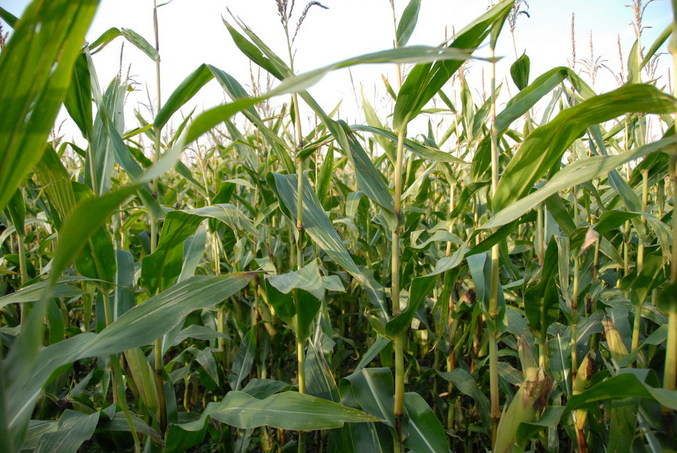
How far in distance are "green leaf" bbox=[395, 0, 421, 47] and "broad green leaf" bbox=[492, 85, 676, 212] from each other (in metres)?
0.48

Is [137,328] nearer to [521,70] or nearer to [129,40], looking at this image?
[129,40]

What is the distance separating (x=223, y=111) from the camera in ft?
1.75

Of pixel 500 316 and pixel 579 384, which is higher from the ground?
pixel 500 316

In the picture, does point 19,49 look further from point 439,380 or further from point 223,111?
point 439,380

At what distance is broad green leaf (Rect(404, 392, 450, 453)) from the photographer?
117cm

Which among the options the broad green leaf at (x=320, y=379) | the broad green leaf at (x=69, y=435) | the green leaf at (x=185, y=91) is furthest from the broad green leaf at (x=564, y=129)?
the broad green leaf at (x=69, y=435)

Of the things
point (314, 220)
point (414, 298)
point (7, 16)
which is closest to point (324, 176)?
point (314, 220)

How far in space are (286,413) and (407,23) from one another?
1.10 meters

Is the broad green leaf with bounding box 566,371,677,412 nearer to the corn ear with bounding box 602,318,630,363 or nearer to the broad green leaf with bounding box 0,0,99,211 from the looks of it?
the corn ear with bounding box 602,318,630,363

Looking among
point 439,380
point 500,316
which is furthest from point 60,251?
point 439,380

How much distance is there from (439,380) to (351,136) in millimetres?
1562

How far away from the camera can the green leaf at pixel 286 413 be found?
1.04m

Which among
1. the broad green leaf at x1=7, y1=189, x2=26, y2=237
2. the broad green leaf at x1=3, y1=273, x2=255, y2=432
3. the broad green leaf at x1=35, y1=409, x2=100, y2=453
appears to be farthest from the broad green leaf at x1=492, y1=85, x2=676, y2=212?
the broad green leaf at x1=7, y1=189, x2=26, y2=237

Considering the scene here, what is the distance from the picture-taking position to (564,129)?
0.89 meters
